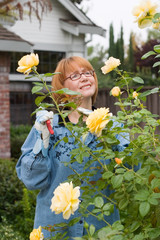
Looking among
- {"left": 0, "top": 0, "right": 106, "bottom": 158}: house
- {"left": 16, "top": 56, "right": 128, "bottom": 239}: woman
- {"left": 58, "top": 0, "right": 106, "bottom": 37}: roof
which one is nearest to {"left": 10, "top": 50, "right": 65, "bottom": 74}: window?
{"left": 0, "top": 0, "right": 106, "bottom": 158}: house

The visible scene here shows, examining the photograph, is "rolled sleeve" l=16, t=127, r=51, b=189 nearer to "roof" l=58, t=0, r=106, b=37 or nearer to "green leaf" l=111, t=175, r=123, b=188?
"green leaf" l=111, t=175, r=123, b=188

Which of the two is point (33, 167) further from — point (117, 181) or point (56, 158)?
point (117, 181)

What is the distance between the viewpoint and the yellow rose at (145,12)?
1215mm

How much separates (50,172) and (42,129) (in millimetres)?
418

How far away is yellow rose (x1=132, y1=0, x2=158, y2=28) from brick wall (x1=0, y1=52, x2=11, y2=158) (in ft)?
18.2

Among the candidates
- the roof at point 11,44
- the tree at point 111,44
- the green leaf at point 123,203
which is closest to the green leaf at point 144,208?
the green leaf at point 123,203

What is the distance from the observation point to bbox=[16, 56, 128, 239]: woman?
177 centimetres

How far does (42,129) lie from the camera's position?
1546 mm

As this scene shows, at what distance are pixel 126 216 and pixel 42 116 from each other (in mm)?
501

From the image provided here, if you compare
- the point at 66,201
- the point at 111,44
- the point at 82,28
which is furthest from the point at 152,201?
the point at 111,44

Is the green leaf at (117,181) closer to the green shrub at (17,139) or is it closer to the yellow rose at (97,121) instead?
the yellow rose at (97,121)

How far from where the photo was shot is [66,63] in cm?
204

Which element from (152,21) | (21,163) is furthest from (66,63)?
(152,21)

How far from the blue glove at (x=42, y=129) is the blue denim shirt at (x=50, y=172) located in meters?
0.05
